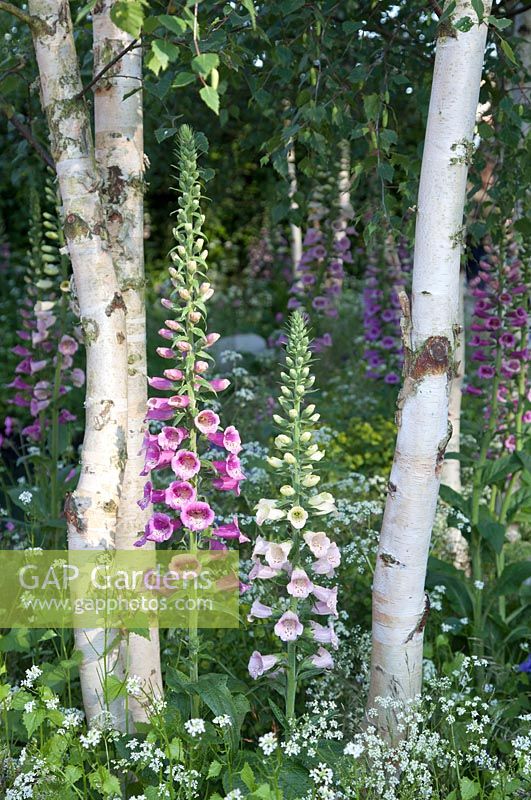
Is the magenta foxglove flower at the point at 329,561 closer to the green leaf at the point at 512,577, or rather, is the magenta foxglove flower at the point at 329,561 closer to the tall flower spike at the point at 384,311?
the green leaf at the point at 512,577

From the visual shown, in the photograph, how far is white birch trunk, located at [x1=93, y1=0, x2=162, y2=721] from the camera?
3.17 metres

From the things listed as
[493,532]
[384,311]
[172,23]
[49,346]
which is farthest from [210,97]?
[384,311]

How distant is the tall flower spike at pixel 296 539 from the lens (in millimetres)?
2617

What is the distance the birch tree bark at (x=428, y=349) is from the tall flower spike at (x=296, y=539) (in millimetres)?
285

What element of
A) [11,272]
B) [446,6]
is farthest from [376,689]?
[11,272]

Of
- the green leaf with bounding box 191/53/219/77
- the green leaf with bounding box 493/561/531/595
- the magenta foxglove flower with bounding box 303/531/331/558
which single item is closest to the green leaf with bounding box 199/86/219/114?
the green leaf with bounding box 191/53/219/77

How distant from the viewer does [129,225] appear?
322 centimetres

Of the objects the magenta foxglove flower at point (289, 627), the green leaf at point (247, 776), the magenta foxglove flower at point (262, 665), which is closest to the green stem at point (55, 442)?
the magenta foxglove flower at point (262, 665)

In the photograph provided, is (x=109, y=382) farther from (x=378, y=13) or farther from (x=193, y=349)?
(x=378, y=13)

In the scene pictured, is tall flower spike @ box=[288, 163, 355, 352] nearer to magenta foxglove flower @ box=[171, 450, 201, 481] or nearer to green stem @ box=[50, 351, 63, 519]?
green stem @ box=[50, 351, 63, 519]

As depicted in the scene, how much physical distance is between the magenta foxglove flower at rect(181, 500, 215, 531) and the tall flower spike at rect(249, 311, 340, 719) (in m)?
0.15

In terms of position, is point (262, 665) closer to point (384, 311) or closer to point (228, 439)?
point (228, 439)

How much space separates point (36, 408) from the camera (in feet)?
15.2

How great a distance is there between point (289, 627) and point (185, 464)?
563 mm
